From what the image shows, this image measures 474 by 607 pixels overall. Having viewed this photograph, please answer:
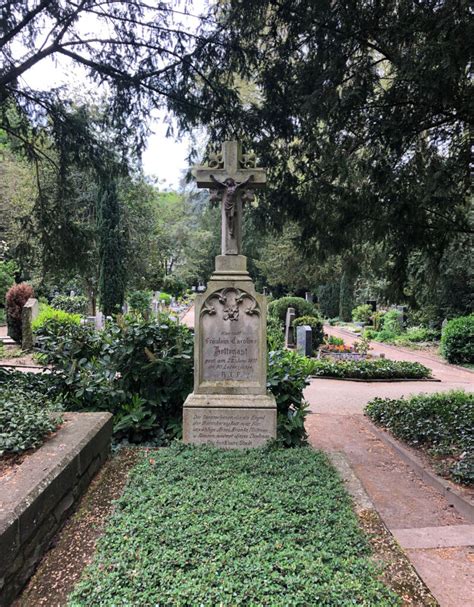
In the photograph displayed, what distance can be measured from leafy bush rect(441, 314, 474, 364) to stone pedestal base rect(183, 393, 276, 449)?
11959 mm

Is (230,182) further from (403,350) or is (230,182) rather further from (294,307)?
(403,350)

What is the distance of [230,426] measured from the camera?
170 inches

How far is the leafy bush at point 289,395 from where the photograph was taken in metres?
4.52

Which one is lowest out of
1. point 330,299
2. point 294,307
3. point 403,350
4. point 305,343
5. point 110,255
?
point 403,350

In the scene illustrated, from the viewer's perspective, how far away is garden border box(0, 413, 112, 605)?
219 centimetres

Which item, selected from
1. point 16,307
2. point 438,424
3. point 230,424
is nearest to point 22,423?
point 230,424

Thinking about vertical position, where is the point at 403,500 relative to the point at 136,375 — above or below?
below

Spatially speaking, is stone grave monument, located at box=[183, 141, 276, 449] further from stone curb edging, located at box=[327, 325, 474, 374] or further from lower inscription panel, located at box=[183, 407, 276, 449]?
stone curb edging, located at box=[327, 325, 474, 374]

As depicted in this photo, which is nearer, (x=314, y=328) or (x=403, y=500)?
(x=403, y=500)

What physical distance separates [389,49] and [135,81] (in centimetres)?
309

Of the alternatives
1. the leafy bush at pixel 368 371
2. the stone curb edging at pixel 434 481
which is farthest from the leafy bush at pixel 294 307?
the stone curb edging at pixel 434 481

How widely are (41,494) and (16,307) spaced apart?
45.9 ft

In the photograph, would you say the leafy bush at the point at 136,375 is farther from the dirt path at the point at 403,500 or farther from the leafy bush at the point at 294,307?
the leafy bush at the point at 294,307

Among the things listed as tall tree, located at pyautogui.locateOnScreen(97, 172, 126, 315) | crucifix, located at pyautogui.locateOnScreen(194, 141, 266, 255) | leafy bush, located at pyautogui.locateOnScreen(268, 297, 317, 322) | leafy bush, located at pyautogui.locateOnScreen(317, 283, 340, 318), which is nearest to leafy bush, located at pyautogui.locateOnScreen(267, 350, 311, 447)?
crucifix, located at pyautogui.locateOnScreen(194, 141, 266, 255)
